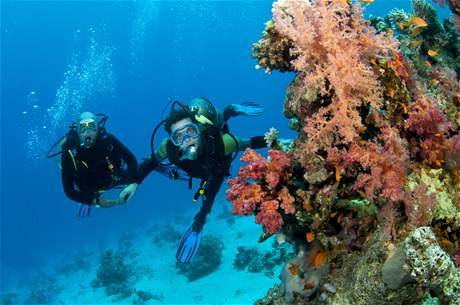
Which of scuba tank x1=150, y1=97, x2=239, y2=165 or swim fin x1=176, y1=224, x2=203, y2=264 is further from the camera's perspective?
swim fin x1=176, y1=224, x2=203, y2=264

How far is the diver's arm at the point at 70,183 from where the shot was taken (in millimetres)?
8008

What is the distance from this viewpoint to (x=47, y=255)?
105ft

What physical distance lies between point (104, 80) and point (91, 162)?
372 feet

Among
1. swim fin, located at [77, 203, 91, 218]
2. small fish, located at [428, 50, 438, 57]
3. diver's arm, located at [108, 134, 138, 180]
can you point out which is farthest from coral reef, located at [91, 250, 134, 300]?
small fish, located at [428, 50, 438, 57]

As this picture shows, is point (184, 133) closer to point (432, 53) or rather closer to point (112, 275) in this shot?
point (432, 53)

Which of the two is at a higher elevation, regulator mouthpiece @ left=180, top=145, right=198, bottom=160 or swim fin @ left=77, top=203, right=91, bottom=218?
swim fin @ left=77, top=203, right=91, bottom=218

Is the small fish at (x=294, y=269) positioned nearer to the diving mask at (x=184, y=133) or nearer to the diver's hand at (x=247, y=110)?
the diving mask at (x=184, y=133)

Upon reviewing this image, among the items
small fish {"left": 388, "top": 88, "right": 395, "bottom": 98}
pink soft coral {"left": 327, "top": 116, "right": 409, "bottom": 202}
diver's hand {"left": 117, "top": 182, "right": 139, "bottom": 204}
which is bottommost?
pink soft coral {"left": 327, "top": 116, "right": 409, "bottom": 202}

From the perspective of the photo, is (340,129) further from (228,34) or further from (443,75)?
(228,34)

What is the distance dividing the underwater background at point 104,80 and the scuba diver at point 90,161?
95.8 ft

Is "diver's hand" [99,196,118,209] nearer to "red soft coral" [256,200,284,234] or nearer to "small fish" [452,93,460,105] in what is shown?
"red soft coral" [256,200,284,234]

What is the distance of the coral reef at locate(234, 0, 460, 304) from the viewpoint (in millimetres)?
2656

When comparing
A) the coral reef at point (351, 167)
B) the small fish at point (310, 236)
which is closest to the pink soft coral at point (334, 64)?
the coral reef at point (351, 167)

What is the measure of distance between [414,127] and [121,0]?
87.7 meters
